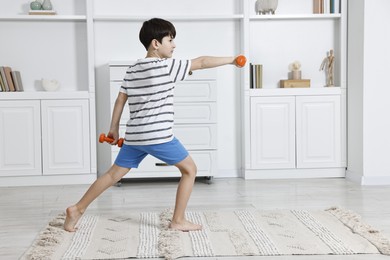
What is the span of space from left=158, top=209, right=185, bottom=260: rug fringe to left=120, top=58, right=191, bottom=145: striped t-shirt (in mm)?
413

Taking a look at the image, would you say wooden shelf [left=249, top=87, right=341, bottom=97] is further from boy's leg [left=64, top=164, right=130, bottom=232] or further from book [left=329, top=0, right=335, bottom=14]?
boy's leg [left=64, top=164, right=130, bottom=232]

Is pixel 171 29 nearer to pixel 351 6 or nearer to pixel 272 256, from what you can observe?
pixel 272 256

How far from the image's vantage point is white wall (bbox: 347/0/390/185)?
4.36 meters

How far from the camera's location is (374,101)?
174 inches

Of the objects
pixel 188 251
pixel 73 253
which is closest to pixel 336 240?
pixel 188 251

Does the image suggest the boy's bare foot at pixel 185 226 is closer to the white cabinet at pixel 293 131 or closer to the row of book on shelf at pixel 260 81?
the white cabinet at pixel 293 131

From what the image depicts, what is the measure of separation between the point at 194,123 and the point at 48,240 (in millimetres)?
2066

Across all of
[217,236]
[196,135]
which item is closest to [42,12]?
[196,135]

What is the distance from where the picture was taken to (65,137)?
4.66m

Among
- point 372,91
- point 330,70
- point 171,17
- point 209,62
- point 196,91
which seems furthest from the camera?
point 330,70

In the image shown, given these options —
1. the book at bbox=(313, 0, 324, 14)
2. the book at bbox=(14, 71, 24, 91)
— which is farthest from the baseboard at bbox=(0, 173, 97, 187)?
the book at bbox=(313, 0, 324, 14)

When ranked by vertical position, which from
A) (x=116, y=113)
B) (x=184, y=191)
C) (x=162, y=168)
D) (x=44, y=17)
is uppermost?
(x=44, y=17)

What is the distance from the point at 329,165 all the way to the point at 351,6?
120cm

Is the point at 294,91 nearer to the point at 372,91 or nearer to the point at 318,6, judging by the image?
the point at 372,91
